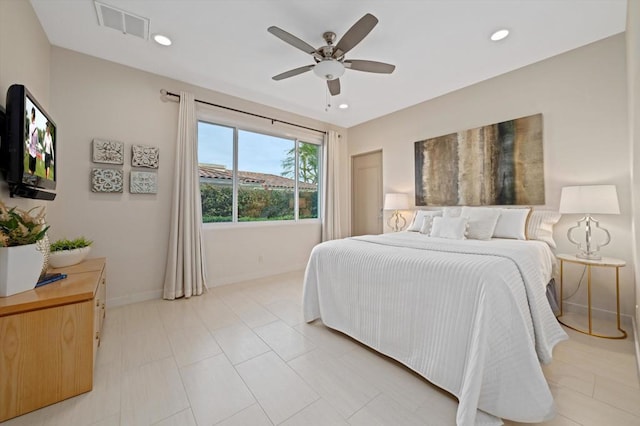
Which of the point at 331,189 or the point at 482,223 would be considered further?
the point at 331,189

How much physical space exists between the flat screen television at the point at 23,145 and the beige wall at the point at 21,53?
131 millimetres

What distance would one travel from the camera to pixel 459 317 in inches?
54.4

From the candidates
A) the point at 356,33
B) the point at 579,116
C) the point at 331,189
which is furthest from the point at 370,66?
the point at 331,189

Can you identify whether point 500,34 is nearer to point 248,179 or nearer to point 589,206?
point 589,206

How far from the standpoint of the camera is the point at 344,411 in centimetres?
135

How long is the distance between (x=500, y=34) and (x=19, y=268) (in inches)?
158

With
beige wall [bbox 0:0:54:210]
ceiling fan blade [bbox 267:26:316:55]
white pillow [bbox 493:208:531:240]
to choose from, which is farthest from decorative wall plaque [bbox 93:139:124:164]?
white pillow [bbox 493:208:531:240]

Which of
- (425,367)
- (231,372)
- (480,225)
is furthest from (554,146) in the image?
(231,372)

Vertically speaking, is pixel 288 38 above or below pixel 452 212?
above

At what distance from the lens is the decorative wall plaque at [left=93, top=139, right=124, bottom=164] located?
2.65 m

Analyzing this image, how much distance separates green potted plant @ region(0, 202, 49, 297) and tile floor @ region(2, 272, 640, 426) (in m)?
0.70

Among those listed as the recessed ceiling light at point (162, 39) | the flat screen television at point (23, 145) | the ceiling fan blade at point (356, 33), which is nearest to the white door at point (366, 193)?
the ceiling fan blade at point (356, 33)

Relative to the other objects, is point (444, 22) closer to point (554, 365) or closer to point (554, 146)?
point (554, 146)

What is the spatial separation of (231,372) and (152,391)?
Result: 452mm
